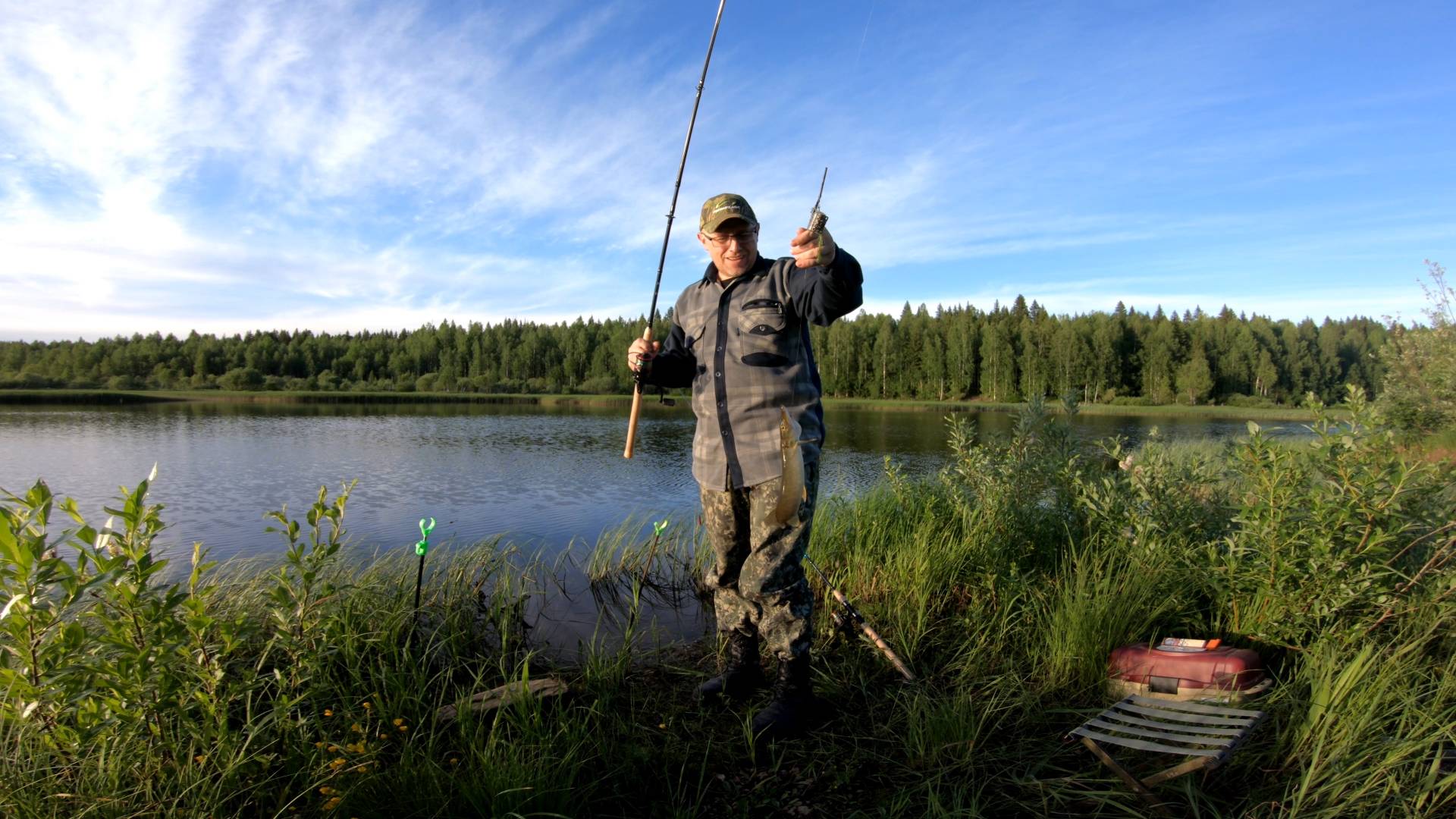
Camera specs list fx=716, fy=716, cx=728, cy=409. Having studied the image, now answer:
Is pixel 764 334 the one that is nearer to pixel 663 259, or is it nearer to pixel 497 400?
pixel 663 259

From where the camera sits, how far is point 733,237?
3326mm

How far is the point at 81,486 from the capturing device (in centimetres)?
1422

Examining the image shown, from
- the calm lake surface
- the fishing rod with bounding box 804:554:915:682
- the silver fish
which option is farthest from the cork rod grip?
the calm lake surface

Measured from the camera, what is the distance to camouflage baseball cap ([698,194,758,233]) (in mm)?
3213

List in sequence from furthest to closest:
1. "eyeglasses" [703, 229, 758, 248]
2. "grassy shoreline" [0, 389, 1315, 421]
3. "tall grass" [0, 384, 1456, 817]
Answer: "grassy shoreline" [0, 389, 1315, 421]
"eyeglasses" [703, 229, 758, 248]
"tall grass" [0, 384, 1456, 817]

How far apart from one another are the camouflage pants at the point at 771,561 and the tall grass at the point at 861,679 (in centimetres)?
43

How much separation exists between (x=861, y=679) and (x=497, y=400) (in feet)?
222

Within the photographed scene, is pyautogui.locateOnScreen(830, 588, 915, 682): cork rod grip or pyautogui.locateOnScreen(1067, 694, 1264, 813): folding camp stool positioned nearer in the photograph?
pyautogui.locateOnScreen(1067, 694, 1264, 813): folding camp stool

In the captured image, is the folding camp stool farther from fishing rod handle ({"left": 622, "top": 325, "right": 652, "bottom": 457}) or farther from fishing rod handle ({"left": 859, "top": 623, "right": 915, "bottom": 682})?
fishing rod handle ({"left": 622, "top": 325, "right": 652, "bottom": 457})

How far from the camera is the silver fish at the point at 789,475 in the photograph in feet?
10.2

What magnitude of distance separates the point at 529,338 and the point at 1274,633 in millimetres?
98408

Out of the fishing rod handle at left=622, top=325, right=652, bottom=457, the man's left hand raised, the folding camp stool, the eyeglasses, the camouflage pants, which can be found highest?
the eyeglasses

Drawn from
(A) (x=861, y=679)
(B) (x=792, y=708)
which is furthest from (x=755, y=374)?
(A) (x=861, y=679)

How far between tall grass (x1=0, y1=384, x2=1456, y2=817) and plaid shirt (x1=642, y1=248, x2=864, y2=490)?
3.93 feet
